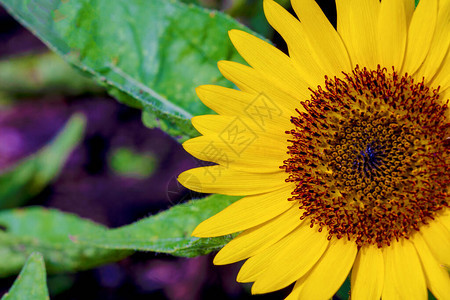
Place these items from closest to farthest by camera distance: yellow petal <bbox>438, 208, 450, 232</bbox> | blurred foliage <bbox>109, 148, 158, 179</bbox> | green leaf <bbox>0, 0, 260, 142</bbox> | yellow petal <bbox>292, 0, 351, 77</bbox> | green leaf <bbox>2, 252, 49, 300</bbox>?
yellow petal <bbox>438, 208, 450, 232</bbox>, yellow petal <bbox>292, 0, 351, 77</bbox>, green leaf <bbox>2, 252, 49, 300</bbox>, green leaf <bbox>0, 0, 260, 142</bbox>, blurred foliage <bbox>109, 148, 158, 179</bbox>

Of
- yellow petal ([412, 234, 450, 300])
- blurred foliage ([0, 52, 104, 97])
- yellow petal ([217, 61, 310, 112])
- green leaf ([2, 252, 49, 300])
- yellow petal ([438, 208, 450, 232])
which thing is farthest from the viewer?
blurred foliage ([0, 52, 104, 97])

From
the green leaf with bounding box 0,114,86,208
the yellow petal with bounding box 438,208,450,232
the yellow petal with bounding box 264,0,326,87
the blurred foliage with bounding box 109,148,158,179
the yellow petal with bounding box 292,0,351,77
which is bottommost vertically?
the green leaf with bounding box 0,114,86,208

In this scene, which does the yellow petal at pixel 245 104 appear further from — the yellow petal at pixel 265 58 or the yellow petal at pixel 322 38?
the yellow petal at pixel 322 38

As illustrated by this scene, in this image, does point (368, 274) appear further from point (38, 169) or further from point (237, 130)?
point (38, 169)

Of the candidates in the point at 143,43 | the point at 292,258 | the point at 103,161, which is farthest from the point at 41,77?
the point at 292,258

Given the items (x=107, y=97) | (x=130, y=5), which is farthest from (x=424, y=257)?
(x=107, y=97)

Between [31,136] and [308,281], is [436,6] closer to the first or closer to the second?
[308,281]

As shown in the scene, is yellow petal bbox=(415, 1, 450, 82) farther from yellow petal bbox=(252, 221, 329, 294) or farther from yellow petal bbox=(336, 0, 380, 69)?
yellow petal bbox=(252, 221, 329, 294)

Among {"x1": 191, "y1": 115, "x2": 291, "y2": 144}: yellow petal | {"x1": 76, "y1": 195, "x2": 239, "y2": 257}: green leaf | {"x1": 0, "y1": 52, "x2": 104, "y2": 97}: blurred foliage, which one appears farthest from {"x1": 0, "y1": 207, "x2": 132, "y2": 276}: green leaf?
{"x1": 0, "y1": 52, "x2": 104, "y2": 97}: blurred foliage
